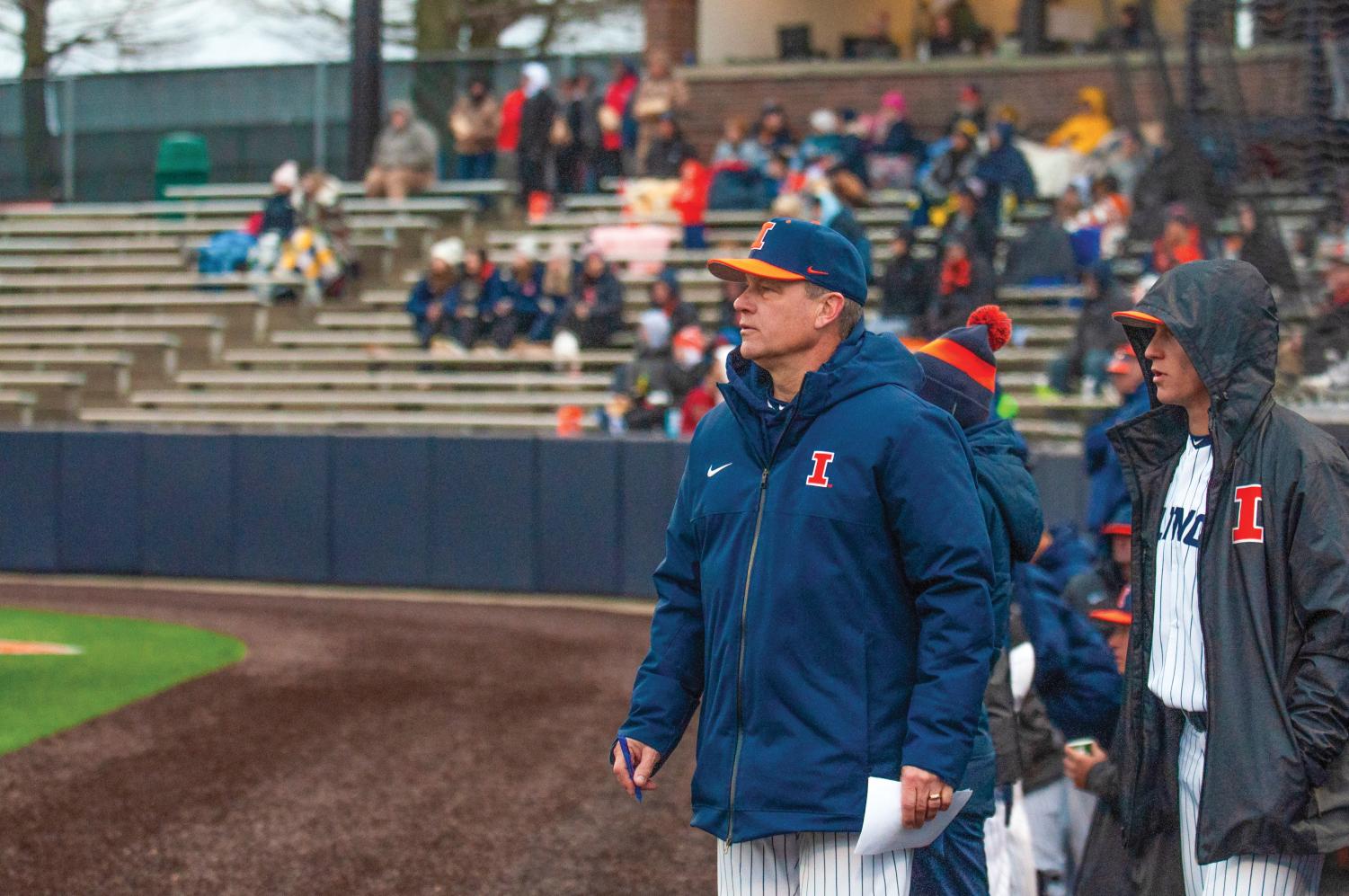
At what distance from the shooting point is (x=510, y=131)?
21062 mm

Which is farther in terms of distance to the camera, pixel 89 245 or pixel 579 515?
pixel 89 245

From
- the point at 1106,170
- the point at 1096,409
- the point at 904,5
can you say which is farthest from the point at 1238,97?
the point at 904,5

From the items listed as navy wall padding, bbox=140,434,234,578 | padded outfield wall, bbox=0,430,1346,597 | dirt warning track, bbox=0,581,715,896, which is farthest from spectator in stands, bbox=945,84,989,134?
dirt warning track, bbox=0,581,715,896

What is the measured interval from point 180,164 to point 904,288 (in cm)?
1224

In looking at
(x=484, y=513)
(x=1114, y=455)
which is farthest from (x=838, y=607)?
(x=484, y=513)

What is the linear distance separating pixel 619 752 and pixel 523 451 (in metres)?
10.7

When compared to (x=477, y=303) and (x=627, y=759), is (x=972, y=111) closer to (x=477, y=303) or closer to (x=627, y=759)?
(x=477, y=303)

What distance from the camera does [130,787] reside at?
7285 mm

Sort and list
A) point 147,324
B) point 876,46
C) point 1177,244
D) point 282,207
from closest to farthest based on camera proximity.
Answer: point 1177,244
point 147,324
point 282,207
point 876,46

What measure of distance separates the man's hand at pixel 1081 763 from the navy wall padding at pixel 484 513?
988 centimetres

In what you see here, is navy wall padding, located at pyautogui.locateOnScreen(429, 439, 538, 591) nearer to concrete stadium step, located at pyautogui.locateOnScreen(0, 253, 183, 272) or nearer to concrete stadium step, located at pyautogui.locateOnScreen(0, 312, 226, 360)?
concrete stadium step, located at pyautogui.locateOnScreen(0, 312, 226, 360)

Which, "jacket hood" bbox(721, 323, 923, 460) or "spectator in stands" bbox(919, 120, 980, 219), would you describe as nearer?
"jacket hood" bbox(721, 323, 923, 460)

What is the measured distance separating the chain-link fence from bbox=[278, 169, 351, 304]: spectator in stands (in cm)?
351

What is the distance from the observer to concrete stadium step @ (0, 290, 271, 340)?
19422mm
